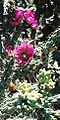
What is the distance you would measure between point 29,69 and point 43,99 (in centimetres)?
86

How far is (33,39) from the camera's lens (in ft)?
9.39

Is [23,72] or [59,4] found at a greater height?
[59,4]

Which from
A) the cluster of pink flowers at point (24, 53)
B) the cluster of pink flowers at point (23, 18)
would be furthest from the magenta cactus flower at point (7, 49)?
the cluster of pink flowers at point (23, 18)

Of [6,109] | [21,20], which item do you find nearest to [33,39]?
[21,20]

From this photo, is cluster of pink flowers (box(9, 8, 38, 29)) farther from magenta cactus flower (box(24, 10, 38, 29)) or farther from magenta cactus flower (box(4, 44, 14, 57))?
magenta cactus flower (box(4, 44, 14, 57))

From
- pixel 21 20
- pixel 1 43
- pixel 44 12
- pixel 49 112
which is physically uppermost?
pixel 44 12

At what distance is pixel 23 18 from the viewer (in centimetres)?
274

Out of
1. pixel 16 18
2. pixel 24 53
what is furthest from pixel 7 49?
pixel 16 18

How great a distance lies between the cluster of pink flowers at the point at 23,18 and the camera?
2.65 meters

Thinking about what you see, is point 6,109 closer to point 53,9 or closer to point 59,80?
point 59,80

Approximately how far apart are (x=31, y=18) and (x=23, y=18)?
0.06m

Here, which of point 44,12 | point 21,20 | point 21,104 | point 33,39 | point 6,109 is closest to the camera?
point 21,104

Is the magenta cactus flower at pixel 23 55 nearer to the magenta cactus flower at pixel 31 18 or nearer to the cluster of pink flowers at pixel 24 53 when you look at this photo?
the cluster of pink flowers at pixel 24 53

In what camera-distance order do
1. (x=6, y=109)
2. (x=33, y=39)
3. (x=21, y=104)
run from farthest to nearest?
1. (x=33, y=39)
2. (x=6, y=109)
3. (x=21, y=104)
